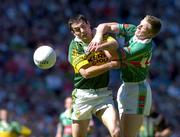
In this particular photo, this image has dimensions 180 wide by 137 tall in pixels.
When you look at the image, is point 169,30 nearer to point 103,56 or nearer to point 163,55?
point 163,55

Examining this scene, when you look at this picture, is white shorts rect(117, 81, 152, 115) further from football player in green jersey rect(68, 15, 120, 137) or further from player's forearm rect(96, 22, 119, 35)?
player's forearm rect(96, 22, 119, 35)

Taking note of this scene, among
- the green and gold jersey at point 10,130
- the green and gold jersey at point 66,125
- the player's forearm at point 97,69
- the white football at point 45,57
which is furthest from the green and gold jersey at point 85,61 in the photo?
the green and gold jersey at point 10,130

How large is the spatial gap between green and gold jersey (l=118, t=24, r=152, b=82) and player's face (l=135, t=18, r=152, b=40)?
6 cm

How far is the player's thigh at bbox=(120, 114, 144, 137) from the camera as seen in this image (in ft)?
39.4

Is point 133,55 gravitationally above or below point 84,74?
above

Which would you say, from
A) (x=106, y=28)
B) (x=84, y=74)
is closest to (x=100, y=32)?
(x=106, y=28)

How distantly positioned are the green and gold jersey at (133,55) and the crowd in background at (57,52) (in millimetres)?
8332

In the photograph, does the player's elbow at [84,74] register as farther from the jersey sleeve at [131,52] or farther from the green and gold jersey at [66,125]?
the green and gold jersey at [66,125]

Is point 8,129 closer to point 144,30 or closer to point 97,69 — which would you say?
point 97,69

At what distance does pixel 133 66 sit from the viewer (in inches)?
465

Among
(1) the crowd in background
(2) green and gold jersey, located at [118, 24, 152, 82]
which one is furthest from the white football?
(1) the crowd in background

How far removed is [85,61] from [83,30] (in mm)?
397

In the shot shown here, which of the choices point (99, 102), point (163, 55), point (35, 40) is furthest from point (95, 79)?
point (163, 55)

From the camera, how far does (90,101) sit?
11969 millimetres
